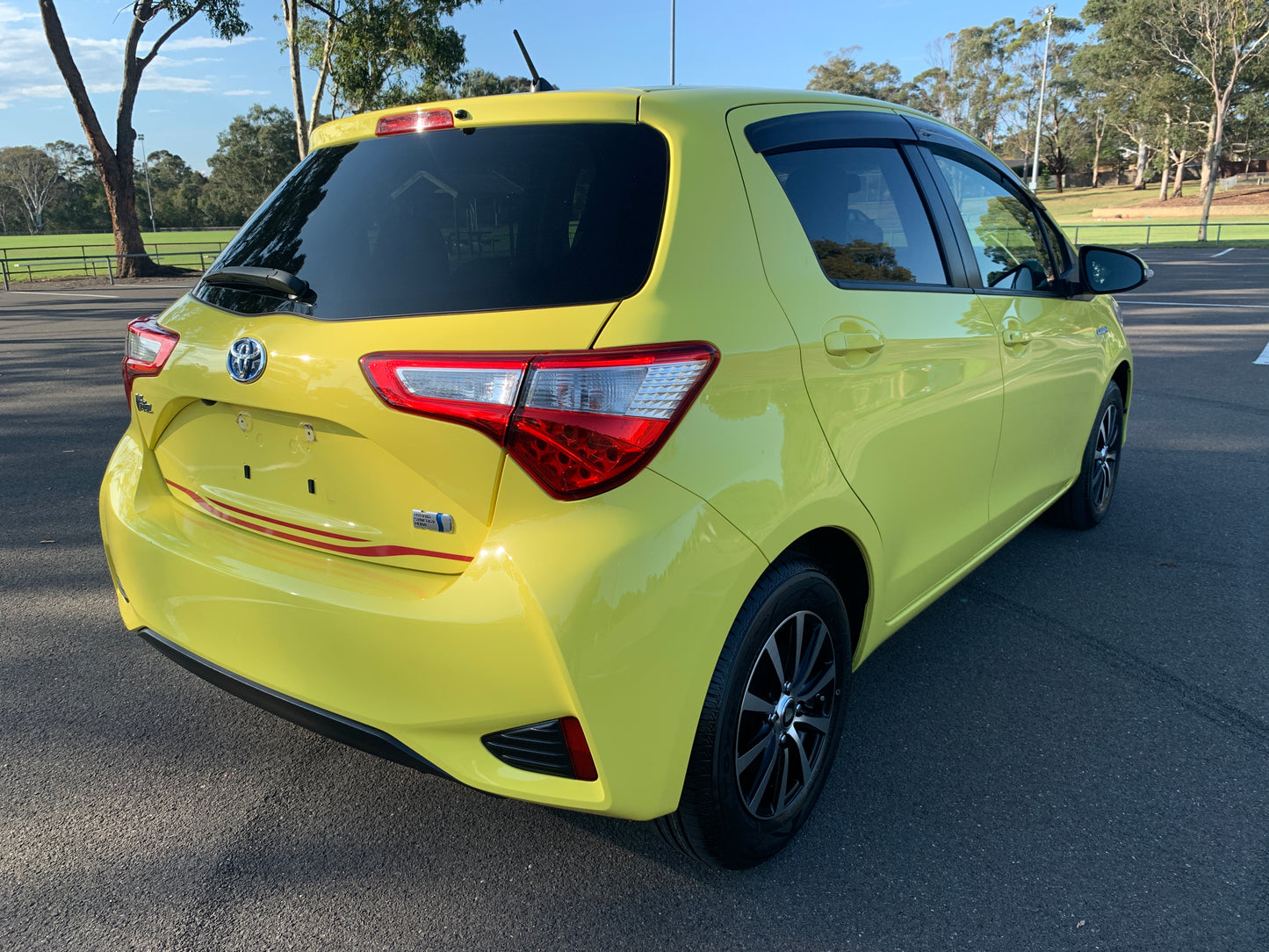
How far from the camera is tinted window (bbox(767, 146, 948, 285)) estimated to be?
7.76ft

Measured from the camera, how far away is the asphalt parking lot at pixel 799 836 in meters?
2.11

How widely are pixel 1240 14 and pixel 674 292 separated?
163 feet

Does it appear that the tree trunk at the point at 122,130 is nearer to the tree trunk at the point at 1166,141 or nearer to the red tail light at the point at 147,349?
the red tail light at the point at 147,349

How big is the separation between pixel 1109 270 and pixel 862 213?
1.90 meters

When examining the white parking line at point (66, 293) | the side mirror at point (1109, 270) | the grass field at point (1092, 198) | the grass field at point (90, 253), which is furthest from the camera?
the grass field at point (1092, 198)

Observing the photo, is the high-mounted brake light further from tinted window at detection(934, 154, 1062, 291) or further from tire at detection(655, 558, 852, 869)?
tinted window at detection(934, 154, 1062, 291)

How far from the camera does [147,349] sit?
2418 mm

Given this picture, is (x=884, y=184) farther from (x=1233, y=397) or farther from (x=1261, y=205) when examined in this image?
(x=1261, y=205)

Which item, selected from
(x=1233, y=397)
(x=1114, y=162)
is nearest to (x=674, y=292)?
(x=1233, y=397)

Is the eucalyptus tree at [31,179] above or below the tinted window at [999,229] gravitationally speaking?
above

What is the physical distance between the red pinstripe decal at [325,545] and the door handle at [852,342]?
1006 millimetres

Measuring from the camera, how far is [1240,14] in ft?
131

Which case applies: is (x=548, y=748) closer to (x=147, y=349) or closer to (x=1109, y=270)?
(x=147, y=349)

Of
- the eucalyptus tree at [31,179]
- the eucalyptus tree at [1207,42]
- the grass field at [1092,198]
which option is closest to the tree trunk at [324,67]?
the eucalyptus tree at [1207,42]
